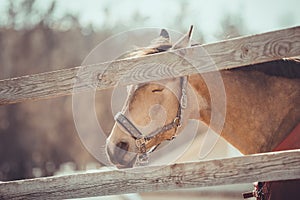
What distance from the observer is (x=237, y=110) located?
2926mm

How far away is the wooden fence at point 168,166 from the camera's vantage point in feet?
6.61

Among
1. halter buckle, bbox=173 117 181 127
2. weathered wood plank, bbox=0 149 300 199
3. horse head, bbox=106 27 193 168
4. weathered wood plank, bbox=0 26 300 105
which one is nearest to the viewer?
weathered wood plank, bbox=0 149 300 199

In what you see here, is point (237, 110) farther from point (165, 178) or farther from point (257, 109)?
point (165, 178)

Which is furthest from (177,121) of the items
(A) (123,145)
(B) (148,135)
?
(A) (123,145)

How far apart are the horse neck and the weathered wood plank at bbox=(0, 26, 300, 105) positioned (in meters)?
0.71

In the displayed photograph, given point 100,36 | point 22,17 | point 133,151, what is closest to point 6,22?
point 22,17

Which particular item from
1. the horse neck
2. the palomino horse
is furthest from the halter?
the horse neck

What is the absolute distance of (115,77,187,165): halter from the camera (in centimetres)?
279

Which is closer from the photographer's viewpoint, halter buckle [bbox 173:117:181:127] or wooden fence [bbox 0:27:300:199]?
wooden fence [bbox 0:27:300:199]

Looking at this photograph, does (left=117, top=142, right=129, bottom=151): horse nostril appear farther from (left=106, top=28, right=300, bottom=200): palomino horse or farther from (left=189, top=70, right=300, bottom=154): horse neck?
(left=189, top=70, right=300, bottom=154): horse neck

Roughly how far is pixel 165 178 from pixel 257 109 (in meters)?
0.93

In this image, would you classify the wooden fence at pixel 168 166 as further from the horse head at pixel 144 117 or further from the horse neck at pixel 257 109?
the horse neck at pixel 257 109

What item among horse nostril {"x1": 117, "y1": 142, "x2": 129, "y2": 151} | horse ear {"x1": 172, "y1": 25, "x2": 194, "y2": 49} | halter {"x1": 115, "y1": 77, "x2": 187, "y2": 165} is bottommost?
horse nostril {"x1": 117, "y1": 142, "x2": 129, "y2": 151}

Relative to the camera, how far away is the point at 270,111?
2.81 m
